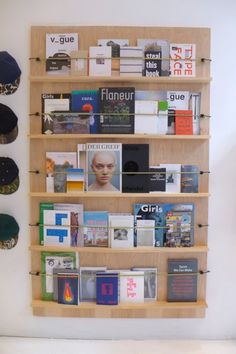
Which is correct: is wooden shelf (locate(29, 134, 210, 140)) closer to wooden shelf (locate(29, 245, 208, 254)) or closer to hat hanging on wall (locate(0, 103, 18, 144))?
hat hanging on wall (locate(0, 103, 18, 144))

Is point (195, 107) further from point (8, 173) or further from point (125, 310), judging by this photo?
point (125, 310)

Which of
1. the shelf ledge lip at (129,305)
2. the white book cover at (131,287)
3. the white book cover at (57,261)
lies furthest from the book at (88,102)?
the shelf ledge lip at (129,305)

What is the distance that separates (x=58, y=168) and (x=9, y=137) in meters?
A: 0.34

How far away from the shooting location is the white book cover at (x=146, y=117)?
168 cm

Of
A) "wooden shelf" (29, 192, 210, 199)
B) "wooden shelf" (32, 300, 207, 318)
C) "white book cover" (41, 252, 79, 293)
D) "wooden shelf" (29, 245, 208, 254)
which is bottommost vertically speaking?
"wooden shelf" (32, 300, 207, 318)

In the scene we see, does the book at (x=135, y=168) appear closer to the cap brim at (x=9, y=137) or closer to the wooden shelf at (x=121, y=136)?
the wooden shelf at (x=121, y=136)

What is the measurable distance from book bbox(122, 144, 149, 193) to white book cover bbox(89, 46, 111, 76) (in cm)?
43

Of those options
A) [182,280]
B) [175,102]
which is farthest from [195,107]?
[182,280]

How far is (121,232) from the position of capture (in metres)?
1.72

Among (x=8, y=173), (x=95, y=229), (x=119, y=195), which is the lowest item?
(x=95, y=229)

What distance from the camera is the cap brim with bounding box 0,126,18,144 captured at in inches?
68.5

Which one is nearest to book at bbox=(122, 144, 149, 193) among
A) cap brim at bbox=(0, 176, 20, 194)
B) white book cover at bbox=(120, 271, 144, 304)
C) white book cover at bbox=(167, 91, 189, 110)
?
white book cover at bbox=(167, 91, 189, 110)

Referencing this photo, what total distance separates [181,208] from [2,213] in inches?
41.2

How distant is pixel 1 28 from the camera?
1728 millimetres
